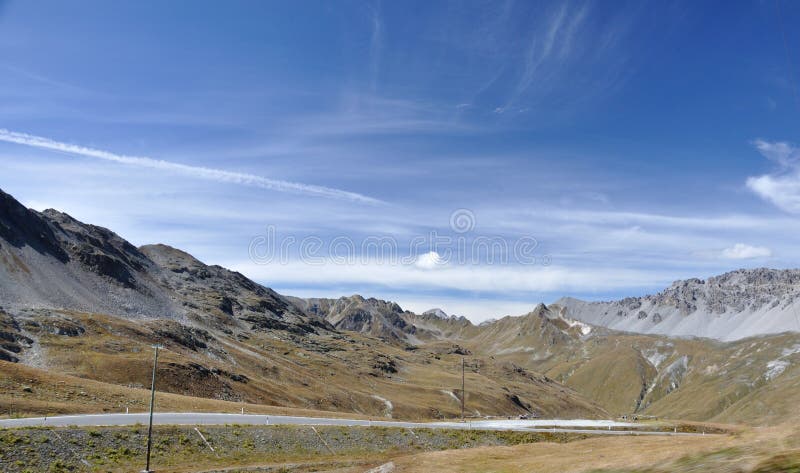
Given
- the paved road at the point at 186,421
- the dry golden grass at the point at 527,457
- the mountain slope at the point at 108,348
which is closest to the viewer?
the dry golden grass at the point at 527,457

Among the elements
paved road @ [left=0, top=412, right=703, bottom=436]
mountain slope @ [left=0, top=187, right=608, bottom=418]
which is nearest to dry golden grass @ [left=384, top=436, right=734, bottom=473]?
paved road @ [left=0, top=412, right=703, bottom=436]

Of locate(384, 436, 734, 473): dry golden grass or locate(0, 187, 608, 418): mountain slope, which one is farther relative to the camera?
locate(0, 187, 608, 418): mountain slope

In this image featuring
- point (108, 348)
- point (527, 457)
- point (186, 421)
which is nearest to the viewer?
point (527, 457)

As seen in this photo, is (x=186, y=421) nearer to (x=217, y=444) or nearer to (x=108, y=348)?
(x=217, y=444)

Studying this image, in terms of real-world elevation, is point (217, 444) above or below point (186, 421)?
below

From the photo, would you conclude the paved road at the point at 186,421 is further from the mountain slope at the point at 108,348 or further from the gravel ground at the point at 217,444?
the mountain slope at the point at 108,348

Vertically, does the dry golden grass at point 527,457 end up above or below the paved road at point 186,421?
above

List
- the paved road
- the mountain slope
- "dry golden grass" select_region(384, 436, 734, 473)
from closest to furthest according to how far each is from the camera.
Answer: "dry golden grass" select_region(384, 436, 734, 473), the paved road, the mountain slope

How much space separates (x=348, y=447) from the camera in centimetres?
6288

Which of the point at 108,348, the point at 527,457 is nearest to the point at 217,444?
the point at 527,457

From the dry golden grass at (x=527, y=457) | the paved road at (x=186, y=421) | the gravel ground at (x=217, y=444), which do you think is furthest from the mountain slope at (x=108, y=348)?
the dry golden grass at (x=527, y=457)

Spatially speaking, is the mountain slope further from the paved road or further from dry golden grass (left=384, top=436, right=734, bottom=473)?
dry golden grass (left=384, top=436, right=734, bottom=473)

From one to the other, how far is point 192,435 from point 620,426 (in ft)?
219

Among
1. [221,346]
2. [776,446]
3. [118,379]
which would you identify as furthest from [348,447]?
[221,346]
